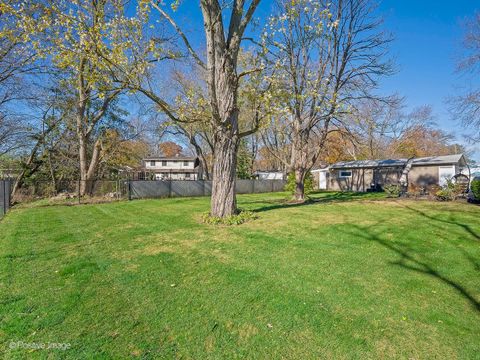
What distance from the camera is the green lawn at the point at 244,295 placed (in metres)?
2.28

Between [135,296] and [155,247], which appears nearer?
[135,296]

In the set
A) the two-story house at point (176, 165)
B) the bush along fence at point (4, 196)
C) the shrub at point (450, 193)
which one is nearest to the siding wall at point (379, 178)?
the shrub at point (450, 193)

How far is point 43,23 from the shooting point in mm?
6348

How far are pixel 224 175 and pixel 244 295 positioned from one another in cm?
468

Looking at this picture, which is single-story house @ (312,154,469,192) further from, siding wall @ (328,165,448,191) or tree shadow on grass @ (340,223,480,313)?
tree shadow on grass @ (340,223,480,313)

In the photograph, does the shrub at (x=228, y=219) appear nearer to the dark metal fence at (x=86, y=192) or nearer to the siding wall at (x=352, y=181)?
the dark metal fence at (x=86, y=192)

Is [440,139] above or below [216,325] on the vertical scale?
above

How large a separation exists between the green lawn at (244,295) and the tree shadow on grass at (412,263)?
24 millimetres

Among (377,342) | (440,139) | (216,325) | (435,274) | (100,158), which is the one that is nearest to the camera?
(377,342)

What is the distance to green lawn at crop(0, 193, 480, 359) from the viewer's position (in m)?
2.28

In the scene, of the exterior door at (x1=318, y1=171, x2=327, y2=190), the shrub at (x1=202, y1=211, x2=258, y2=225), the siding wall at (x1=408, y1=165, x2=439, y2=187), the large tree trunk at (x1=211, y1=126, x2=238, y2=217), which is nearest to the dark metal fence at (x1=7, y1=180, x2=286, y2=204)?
the shrub at (x1=202, y1=211, x2=258, y2=225)

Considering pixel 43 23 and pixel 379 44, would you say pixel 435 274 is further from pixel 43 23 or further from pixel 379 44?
pixel 379 44

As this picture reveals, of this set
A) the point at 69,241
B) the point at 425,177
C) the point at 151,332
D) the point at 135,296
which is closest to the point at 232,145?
the point at 69,241

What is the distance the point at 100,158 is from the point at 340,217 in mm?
16786
